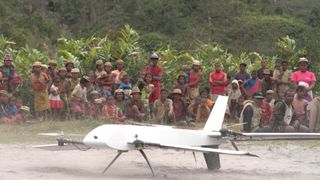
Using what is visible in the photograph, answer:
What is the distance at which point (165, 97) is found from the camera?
1586 cm

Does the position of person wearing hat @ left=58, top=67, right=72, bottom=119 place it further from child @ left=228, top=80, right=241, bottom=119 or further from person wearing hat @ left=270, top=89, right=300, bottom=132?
person wearing hat @ left=270, top=89, right=300, bottom=132

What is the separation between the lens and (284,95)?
52.4ft

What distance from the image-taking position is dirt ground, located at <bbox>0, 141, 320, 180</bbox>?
10484mm

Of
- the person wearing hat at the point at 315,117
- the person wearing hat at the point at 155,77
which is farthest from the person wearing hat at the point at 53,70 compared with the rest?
the person wearing hat at the point at 315,117

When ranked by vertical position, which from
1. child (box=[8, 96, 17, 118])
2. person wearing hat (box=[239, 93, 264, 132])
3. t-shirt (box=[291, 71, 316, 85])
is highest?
t-shirt (box=[291, 71, 316, 85])

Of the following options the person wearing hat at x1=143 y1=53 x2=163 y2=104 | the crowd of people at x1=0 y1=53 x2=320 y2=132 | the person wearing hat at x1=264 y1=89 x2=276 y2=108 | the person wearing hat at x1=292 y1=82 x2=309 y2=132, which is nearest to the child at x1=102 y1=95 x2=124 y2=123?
the crowd of people at x1=0 y1=53 x2=320 y2=132

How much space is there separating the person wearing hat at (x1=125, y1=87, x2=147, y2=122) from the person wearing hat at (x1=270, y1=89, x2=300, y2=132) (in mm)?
2616

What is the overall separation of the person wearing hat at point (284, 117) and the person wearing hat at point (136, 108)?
262 centimetres

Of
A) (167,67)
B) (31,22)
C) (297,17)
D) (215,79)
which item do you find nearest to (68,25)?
(31,22)

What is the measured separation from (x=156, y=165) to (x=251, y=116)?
13.3ft

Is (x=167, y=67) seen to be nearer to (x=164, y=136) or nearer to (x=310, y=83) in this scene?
(x=310, y=83)

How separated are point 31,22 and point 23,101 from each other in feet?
75.1

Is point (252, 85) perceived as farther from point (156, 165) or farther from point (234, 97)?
point (156, 165)

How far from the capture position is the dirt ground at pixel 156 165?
34.4 ft
